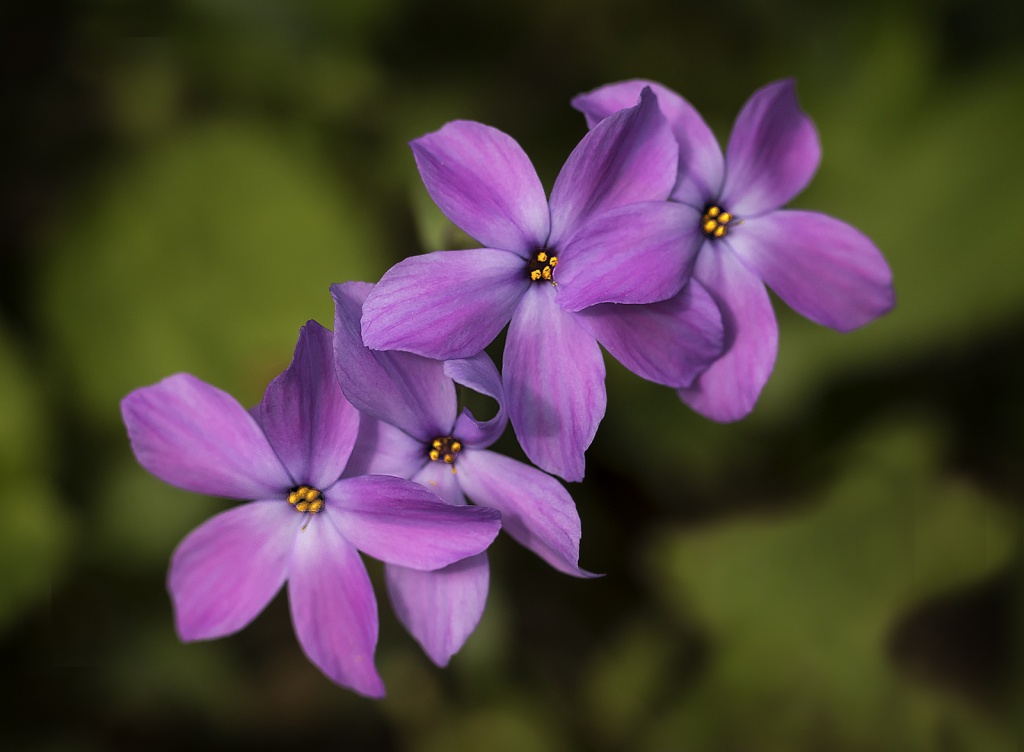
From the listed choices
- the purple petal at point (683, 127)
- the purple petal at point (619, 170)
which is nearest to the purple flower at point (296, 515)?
the purple petal at point (619, 170)

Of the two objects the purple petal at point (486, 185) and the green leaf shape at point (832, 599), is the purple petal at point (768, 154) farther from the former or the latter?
the green leaf shape at point (832, 599)

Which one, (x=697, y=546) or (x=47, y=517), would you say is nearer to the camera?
(x=47, y=517)

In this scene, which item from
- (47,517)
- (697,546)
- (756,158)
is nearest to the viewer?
(756,158)

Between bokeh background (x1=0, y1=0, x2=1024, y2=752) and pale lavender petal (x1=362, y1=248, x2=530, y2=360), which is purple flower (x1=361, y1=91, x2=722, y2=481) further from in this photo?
bokeh background (x1=0, y1=0, x2=1024, y2=752)

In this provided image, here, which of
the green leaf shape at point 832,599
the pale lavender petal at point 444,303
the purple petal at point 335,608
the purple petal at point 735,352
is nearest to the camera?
the pale lavender petal at point 444,303

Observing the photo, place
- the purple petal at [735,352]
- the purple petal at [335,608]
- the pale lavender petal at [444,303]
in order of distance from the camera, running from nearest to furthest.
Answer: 1. the pale lavender petal at [444,303]
2. the purple petal at [335,608]
3. the purple petal at [735,352]

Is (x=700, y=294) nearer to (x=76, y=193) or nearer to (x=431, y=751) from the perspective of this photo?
(x=431, y=751)

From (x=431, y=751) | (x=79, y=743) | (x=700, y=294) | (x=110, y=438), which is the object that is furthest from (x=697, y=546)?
(x=79, y=743)
